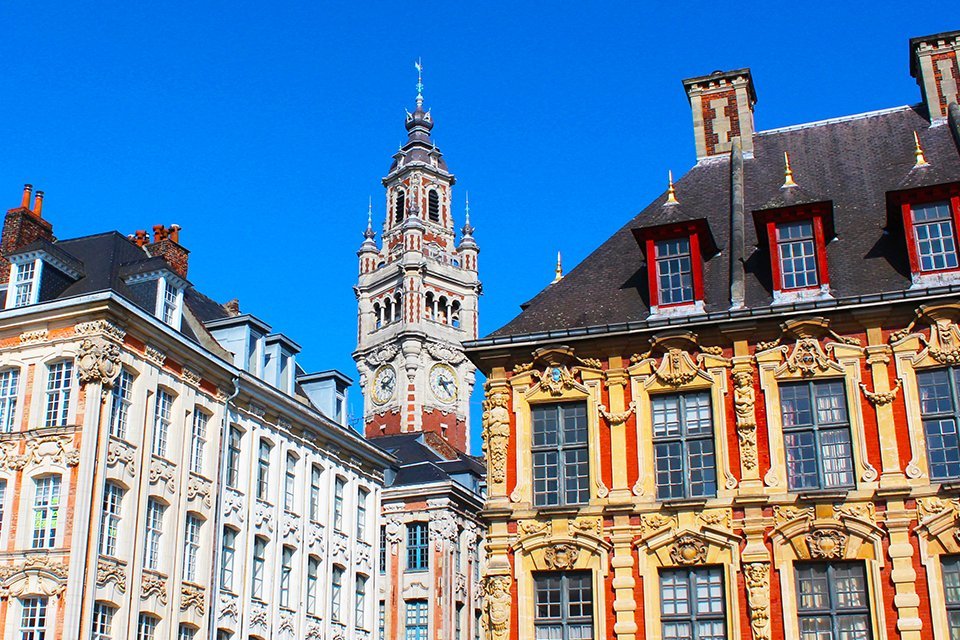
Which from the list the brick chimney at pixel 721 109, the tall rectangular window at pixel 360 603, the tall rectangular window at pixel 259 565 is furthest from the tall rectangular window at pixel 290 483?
the brick chimney at pixel 721 109

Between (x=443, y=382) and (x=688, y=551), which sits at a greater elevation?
(x=443, y=382)

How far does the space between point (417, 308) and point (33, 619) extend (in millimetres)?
54649

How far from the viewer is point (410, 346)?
3105 inches

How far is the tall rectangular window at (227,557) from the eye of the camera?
32.4m

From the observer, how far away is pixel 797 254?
23906 millimetres

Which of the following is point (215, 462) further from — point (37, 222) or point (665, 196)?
point (665, 196)

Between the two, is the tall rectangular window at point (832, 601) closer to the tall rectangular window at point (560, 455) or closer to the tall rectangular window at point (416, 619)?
the tall rectangular window at point (560, 455)

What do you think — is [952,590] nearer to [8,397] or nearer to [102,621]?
[102,621]

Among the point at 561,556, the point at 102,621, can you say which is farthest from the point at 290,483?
the point at 561,556

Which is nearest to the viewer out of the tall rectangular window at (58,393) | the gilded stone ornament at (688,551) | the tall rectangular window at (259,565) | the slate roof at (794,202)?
the gilded stone ornament at (688,551)

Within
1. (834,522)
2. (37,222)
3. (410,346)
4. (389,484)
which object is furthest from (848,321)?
(410,346)

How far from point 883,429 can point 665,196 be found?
860 centimetres

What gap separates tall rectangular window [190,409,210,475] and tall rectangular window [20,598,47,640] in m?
5.91

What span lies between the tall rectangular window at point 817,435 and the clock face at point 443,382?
56.6 metres
